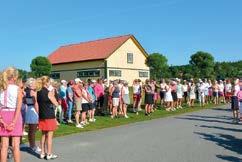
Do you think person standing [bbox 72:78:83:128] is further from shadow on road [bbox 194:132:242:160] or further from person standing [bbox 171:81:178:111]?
person standing [bbox 171:81:178:111]

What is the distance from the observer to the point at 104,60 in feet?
183

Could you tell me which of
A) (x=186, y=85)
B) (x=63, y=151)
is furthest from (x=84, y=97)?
(x=186, y=85)

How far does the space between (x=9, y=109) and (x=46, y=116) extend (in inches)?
85.8

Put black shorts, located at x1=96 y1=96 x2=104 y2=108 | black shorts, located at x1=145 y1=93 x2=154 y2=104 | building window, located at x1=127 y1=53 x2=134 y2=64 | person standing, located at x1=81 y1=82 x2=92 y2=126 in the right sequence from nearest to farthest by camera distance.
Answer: person standing, located at x1=81 y1=82 x2=92 y2=126 < black shorts, located at x1=96 y1=96 x2=104 y2=108 < black shorts, located at x1=145 y1=93 x2=154 y2=104 < building window, located at x1=127 y1=53 x2=134 y2=64

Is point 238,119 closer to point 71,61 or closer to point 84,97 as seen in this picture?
point 84,97

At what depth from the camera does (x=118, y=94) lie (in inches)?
774

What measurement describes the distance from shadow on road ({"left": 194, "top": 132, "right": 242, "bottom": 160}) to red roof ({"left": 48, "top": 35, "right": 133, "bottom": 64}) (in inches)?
1692

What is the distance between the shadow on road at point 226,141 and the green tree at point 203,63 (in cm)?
5819

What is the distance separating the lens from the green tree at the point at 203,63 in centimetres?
7179

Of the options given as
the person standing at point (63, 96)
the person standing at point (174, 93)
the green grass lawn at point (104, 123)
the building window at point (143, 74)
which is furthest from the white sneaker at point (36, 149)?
the building window at point (143, 74)

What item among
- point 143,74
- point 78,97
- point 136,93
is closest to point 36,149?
point 78,97

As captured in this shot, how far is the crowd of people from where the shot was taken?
24.2ft

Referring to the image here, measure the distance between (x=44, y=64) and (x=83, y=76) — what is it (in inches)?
376

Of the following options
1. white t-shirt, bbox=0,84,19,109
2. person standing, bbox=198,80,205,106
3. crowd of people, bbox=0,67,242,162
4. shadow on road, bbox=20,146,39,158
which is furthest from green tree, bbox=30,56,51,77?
white t-shirt, bbox=0,84,19,109
